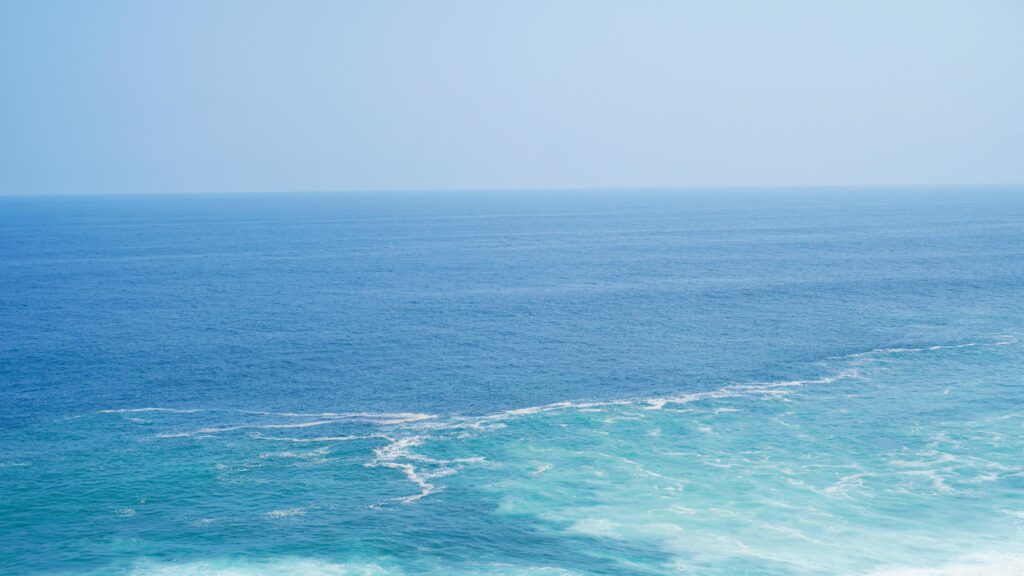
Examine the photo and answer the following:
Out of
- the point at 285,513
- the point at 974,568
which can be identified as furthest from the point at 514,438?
the point at 974,568

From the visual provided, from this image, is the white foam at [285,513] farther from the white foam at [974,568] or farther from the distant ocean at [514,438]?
the white foam at [974,568]

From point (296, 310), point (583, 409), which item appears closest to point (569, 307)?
point (296, 310)

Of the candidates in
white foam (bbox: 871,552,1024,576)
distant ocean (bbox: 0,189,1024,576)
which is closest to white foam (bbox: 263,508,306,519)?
distant ocean (bbox: 0,189,1024,576)

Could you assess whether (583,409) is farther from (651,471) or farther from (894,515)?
(894,515)

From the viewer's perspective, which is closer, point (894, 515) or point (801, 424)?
point (894, 515)

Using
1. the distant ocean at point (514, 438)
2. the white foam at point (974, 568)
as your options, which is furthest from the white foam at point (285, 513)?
the white foam at point (974, 568)

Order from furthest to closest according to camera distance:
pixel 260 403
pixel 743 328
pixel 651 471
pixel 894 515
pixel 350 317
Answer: pixel 350 317 → pixel 743 328 → pixel 260 403 → pixel 651 471 → pixel 894 515

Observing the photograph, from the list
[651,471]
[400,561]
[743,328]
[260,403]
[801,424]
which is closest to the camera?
[400,561]

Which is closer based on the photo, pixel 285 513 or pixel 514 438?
pixel 285 513

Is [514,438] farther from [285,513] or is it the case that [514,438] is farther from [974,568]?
[974,568]
